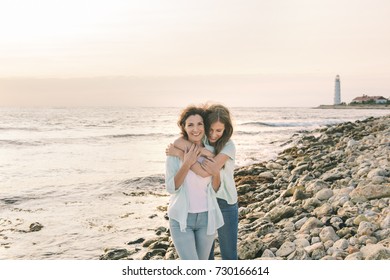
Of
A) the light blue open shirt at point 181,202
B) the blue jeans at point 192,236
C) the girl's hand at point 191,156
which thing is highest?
the girl's hand at point 191,156

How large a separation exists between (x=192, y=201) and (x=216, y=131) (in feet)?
1.58

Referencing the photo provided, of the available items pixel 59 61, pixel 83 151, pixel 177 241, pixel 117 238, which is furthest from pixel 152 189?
pixel 83 151

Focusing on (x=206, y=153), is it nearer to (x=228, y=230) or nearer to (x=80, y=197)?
(x=228, y=230)

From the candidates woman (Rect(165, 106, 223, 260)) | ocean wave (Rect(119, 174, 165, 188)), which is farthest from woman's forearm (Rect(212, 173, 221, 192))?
ocean wave (Rect(119, 174, 165, 188))

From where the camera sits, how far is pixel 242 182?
→ 7.91 m

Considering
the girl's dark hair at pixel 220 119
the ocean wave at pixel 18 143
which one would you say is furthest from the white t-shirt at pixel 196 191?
the ocean wave at pixel 18 143

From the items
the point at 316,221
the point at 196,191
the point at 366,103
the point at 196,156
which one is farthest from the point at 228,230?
the point at 366,103

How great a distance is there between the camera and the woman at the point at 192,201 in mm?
2799

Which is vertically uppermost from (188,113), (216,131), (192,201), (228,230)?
(188,113)

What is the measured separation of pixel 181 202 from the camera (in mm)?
2799

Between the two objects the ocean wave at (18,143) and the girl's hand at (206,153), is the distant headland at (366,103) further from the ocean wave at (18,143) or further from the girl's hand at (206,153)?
the girl's hand at (206,153)

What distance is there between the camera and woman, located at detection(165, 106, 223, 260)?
2799 millimetres

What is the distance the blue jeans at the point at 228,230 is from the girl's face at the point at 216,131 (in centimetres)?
44
